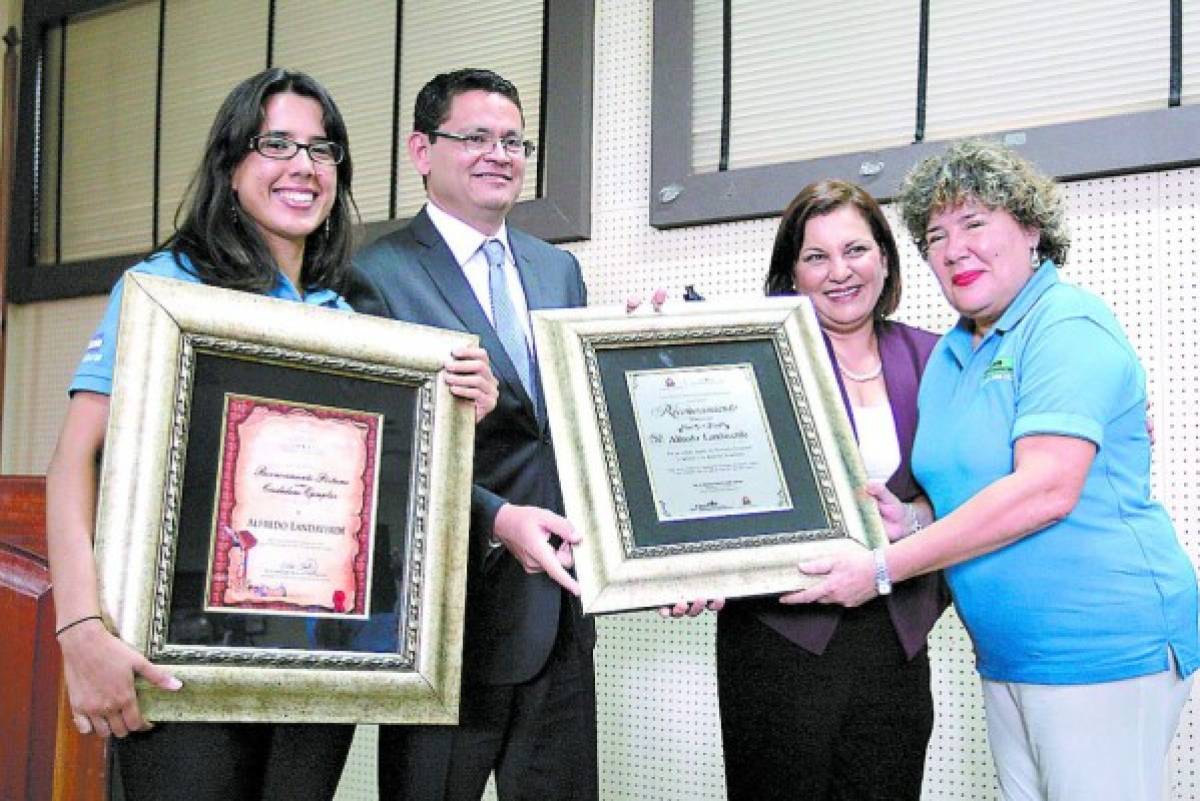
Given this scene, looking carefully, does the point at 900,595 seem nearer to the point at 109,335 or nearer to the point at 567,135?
the point at 109,335

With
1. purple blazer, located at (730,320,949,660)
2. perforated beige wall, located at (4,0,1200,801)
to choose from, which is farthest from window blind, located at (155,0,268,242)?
purple blazer, located at (730,320,949,660)

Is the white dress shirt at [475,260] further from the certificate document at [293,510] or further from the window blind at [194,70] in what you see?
the window blind at [194,70]

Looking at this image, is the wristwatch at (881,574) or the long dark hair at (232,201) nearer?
the long dark hair at (232,201)

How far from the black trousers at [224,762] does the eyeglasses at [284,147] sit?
78cm

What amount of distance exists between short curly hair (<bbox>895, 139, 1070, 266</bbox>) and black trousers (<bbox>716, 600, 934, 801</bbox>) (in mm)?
634

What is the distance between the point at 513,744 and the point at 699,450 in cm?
62

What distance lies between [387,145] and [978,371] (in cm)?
220

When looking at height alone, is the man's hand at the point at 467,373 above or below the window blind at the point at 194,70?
below

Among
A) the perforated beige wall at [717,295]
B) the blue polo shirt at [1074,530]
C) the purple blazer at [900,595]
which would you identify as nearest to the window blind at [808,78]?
the perforated beige wall at [717,295]

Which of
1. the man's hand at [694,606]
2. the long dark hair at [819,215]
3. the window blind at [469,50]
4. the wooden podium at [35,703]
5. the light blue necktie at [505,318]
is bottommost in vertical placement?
the wooden podium at [35,703]

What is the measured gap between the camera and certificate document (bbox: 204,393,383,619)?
1.33 m

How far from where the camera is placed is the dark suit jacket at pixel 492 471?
1.77m

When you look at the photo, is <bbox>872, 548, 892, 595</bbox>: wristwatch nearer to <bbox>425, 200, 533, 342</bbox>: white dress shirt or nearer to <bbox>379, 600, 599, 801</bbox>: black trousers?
<bbox>379, 600, 599, 801</bbox>: black trousers

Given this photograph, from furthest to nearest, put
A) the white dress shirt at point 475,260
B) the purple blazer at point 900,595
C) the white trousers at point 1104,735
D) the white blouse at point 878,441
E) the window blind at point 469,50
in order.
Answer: the window blind at point 469,50, the white dress shirt at point 475,260, the white blouse at point 878,441, the purple blazer at point 900,595, the white trousers at point 1104,735
